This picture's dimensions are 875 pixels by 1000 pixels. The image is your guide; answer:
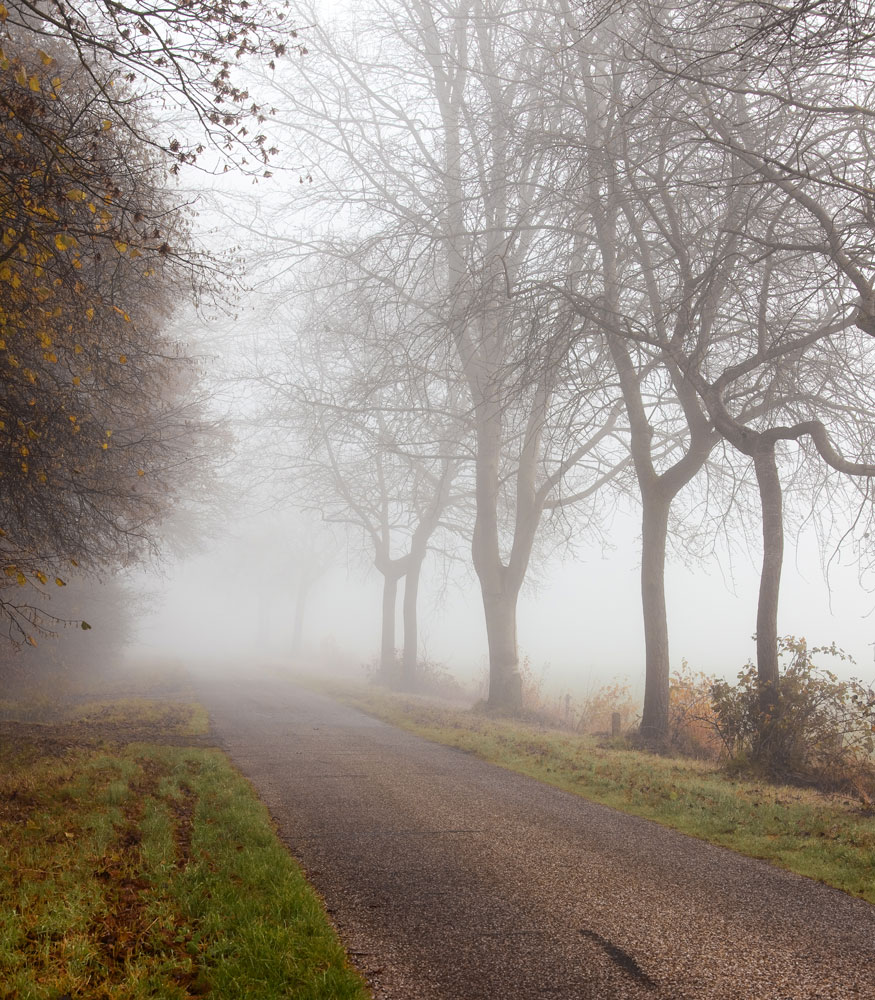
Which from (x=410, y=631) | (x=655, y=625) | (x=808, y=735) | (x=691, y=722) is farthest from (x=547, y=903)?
(x=410, y=631)

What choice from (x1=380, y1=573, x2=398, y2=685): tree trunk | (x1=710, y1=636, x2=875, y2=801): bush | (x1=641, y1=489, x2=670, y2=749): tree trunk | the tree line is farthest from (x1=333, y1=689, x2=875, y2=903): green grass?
(x1=380, y1=573, x2=398, y2=685): tree trunk

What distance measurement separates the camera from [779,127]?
9.06 m

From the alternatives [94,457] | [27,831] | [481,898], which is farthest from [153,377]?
[481,898]

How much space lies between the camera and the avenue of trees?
27.7ft

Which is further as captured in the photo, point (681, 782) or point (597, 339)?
point (597, 339)

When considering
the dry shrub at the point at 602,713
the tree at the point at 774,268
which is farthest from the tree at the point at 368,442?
the tree at the point at 774,268

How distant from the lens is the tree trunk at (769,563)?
10.4 metres

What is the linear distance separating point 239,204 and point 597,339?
10976 millimetres

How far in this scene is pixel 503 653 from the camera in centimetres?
1759

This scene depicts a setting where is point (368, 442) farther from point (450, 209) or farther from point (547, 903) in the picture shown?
point (547, 903)

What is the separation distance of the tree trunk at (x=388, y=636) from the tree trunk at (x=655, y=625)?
46.0ft

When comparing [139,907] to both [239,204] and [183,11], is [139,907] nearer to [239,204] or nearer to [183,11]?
[183,11]

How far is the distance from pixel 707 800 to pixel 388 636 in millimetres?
20211

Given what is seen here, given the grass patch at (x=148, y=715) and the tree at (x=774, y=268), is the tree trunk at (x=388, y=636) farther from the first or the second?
the tree at (x=774, y=268)
